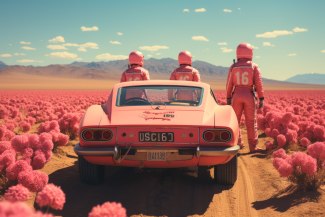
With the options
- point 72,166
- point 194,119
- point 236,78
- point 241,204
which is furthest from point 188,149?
point 236,78

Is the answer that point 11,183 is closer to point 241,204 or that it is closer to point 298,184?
point 241,204

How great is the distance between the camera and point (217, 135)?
5.05 m

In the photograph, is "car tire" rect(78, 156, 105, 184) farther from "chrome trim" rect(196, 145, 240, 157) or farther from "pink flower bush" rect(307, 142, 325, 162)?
"pink flower bush" rect(307, 142, 325, 162)

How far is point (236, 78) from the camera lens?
8.87 m

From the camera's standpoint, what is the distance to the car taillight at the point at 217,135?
5000mm

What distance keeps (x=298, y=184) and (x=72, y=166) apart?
12.5 ft

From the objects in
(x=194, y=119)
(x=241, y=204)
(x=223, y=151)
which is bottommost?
(x=241, y=204)

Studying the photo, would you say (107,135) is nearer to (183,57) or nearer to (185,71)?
(185,71)

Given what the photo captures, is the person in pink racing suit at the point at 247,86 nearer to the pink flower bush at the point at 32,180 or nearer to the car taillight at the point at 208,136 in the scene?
the car taillight at the point at 208,136

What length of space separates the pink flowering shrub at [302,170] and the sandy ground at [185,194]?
5.5 inches

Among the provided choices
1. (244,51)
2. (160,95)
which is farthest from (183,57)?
(160,95)

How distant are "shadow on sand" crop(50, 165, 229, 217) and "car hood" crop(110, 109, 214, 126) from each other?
3.26 ft

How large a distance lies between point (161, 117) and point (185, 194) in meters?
1.10

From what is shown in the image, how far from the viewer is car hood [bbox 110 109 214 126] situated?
5023 mm
